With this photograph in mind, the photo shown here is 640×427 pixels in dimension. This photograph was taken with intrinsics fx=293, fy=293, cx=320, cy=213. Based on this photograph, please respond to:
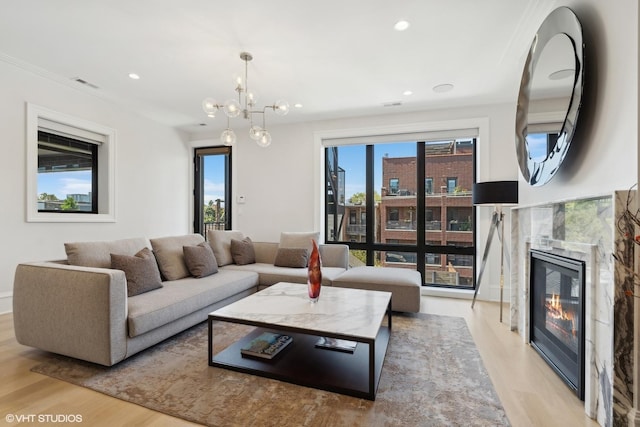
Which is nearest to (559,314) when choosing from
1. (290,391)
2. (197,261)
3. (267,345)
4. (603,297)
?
(603,297)

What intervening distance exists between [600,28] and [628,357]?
1775 millimetres

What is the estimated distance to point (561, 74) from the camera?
6.32 ft

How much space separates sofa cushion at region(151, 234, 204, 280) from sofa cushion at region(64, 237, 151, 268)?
24 cm

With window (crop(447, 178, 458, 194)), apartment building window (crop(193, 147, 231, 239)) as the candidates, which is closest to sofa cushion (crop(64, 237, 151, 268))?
apartment building window (crop(193, 147, 231, 239))

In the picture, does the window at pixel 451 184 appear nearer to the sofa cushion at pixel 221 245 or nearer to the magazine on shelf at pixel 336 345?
the magazine on shelf at pixel 336 345

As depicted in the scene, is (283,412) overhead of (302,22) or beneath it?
beneath

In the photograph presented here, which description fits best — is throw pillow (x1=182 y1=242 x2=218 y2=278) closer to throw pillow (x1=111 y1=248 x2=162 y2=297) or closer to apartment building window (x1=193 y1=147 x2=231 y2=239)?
throw pillow (x1=111 y1=248 x2=162 y2=297)

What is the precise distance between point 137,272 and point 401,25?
2959 mm

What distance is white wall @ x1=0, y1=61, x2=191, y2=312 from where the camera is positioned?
304cm

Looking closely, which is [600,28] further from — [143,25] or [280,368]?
[143,25]

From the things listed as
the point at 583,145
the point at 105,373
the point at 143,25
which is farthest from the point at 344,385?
the point at 143,25

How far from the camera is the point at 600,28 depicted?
169 cm

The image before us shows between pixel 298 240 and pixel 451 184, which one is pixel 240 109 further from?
pixel 451 184

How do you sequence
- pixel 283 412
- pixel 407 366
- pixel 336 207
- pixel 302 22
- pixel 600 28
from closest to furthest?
pixel 283 412 < pixel 600 28 < pixel 407 366 < pixel 302 22 < pixel 336 207
